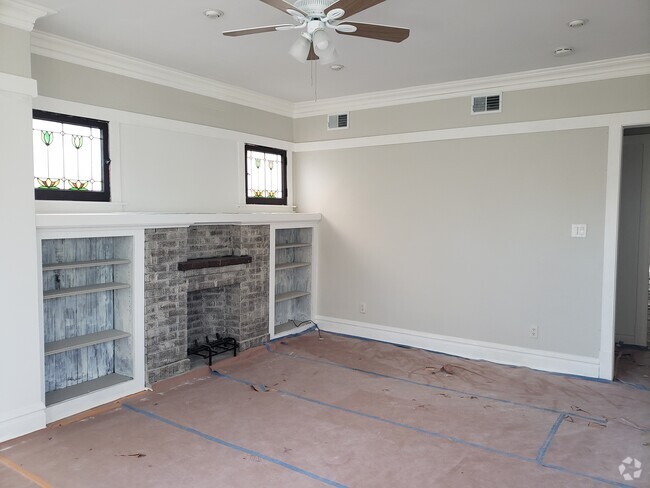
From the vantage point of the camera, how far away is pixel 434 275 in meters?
5.59

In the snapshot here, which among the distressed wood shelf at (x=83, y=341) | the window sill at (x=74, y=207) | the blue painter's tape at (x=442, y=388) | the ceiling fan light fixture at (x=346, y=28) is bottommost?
the blue painter's tape at (x=442, y=388)

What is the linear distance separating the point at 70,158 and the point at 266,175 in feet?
8.16

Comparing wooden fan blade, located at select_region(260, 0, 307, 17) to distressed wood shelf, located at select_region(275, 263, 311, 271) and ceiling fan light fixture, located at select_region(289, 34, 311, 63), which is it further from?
distressed wood shelf, located at select_region(275, 263, 311, 271)

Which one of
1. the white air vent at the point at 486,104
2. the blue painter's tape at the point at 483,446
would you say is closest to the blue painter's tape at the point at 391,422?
the blue painter's tape at the point at 483,446

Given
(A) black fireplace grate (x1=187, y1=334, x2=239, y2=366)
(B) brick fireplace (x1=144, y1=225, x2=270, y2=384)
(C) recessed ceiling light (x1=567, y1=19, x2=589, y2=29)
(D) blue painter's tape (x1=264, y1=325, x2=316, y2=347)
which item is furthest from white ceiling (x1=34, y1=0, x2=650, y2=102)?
(D) blue painter's tape (x1=264, y1=325, x2=316, y2=347)

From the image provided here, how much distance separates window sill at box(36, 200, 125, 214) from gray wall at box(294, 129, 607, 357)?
271 cm

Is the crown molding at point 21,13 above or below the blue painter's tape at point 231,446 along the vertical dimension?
above

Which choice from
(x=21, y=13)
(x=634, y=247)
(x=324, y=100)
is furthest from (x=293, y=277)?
(x=634, y=247)

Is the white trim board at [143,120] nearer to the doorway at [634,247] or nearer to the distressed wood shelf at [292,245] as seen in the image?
the distressed wood shelf at [292,245]

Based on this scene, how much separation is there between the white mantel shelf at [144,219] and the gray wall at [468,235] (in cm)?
96

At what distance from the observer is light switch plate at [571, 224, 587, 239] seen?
4.73 metres

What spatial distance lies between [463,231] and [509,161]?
87 centimetres

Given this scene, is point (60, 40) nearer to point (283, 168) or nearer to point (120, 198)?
point (120, 198)

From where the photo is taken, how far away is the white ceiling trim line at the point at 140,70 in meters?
3.95
